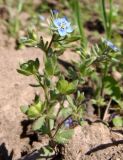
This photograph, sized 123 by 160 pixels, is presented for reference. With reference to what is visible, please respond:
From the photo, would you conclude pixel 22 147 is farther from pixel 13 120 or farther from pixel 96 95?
pixel 96 95

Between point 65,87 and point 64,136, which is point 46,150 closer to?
point 64,136

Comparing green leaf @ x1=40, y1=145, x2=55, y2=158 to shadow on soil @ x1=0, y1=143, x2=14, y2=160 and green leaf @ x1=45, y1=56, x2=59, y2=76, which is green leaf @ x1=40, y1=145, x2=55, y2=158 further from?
green leaf @ x1=45, y1=56, x2=59, y2=76

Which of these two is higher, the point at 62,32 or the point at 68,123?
the point at 62,32

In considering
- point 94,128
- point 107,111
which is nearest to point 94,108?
point 107,111

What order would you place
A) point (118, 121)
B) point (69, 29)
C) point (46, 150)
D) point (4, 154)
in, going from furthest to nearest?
1. point (118, 121)
2. point (4, 154)
3. point (46, 150)
4. point (69, 29)

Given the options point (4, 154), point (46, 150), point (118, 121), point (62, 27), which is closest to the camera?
point (62, 27)

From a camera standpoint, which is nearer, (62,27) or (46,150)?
(62,27)

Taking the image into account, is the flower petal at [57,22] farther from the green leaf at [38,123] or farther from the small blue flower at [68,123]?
the small blue flower at [68,123]

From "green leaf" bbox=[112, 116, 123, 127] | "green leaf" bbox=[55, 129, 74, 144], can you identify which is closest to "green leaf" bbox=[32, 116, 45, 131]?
"green leaf" bbox=[55, 129, 74, 144]

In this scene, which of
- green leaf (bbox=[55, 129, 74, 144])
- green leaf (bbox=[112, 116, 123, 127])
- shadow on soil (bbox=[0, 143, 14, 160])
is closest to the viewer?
green leaf (bbox=[55, 129, 74, 144])

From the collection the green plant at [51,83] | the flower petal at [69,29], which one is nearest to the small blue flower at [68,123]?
the green plant at [51,83]

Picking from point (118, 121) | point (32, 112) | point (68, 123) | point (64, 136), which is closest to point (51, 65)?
point (32, 112)

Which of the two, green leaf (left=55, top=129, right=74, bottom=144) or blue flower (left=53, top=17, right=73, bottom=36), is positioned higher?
blue flower (left=53, top=17, right=73, bottom=36)
